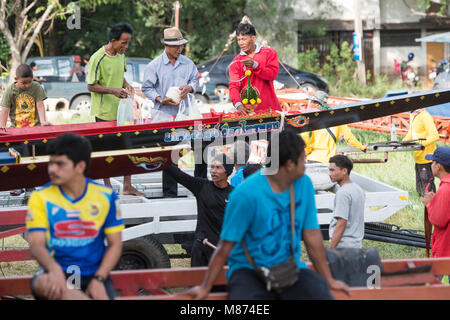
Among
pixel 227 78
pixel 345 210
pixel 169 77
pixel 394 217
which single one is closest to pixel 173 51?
pixel 169 77

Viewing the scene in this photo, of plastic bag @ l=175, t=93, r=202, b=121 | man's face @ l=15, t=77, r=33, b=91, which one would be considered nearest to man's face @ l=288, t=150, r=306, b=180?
plastic bag @ l=175, t=93, r=202, b=121

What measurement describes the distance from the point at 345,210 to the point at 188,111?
2.29 m

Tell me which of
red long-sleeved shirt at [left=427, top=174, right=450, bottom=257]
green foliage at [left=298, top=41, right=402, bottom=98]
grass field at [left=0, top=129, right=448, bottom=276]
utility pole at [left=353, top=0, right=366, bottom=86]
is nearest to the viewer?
red long-sleeved shirt at [left=427, top=174, right=450, bottom=257]

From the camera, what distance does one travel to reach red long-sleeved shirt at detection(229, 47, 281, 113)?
7.08 meters

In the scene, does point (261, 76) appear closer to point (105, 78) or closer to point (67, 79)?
point (105, 78)

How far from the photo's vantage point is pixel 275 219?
3717 mm

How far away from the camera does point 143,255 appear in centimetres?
604

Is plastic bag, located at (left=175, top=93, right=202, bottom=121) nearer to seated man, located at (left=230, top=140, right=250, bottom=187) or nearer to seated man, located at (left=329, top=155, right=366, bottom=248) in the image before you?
seated man, located at (left=230, top=140, right=250, bottom=187)

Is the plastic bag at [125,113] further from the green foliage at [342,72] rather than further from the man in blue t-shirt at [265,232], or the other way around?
the green foliage at [342,72]

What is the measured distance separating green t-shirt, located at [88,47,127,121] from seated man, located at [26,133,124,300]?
344 cm

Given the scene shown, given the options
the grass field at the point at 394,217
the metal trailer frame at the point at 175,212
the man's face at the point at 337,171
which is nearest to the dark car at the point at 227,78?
the grass field at the point at 394,217

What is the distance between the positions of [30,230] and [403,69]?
23.1m
